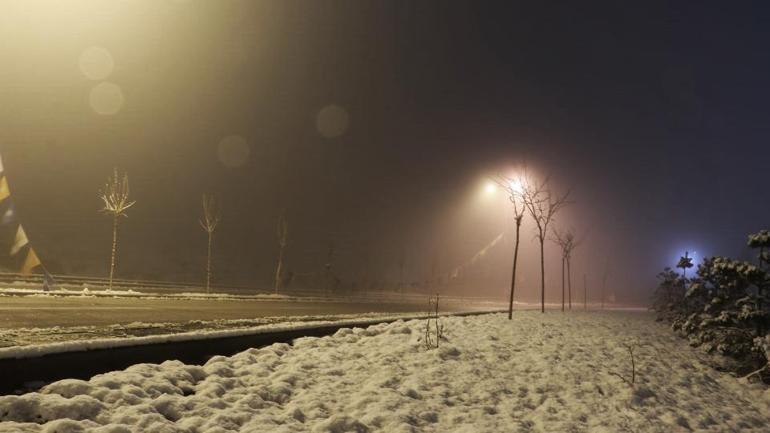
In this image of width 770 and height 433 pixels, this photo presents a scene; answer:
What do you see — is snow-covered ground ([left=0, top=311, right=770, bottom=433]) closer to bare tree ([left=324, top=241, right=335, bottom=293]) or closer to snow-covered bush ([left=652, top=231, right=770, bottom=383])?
snow-covered bush ([left=652, top=231, right=770, bottom=383])

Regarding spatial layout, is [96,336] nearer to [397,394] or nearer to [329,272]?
[397,394]

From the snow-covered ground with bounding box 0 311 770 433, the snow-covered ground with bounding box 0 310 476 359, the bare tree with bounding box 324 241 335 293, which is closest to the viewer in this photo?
the snow-covered ground with bounding box 0 311 770 433

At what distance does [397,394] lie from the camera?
775 centimetres

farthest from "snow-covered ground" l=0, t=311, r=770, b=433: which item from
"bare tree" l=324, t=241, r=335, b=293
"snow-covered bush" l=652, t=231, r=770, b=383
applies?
"bare tree" l=324, t=241, r=335, b=293

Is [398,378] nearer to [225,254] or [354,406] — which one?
[354,406]

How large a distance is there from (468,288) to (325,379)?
10917 centimetres

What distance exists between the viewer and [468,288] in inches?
4513

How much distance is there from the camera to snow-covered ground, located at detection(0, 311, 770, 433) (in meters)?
5.64

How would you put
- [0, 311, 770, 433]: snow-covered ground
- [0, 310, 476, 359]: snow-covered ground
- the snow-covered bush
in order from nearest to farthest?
[0, 311, 770, 433]: snow-covered ground, [0, 310, 476, 359]: snow-covered ground, the snow-covered bush

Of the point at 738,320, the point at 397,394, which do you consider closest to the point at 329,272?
the point at 738,320

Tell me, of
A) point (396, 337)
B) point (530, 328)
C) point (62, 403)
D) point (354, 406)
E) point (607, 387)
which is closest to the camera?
point (62, 403)

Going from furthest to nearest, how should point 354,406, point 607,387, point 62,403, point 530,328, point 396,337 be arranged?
point 530,328, point 396,337, point 607,387, point 354,406, point 62,403

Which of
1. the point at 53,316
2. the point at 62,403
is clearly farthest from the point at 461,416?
the point at 53,316

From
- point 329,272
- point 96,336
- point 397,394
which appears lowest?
point 397,394
